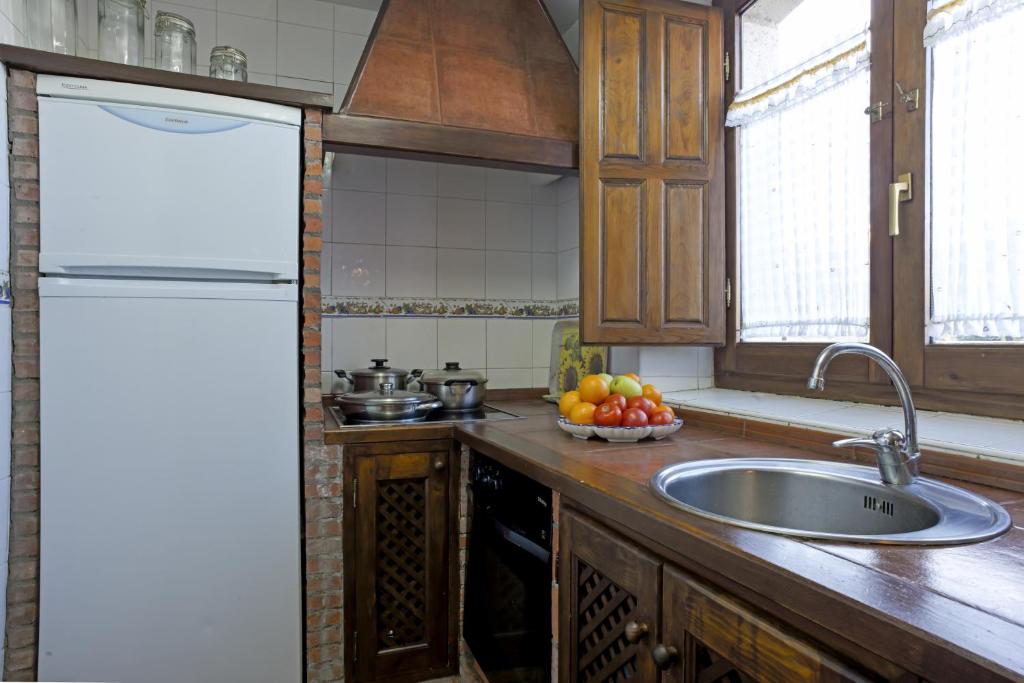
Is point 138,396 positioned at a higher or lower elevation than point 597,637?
higher

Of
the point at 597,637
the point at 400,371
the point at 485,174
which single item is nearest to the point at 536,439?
the point at 597,637

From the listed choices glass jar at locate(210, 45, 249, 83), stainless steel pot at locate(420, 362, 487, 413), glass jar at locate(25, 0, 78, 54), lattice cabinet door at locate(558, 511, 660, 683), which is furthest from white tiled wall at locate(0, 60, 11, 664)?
lattice cabinet door at locate(558, 511, 660, 683)

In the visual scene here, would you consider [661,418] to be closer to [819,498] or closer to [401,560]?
[819,498]

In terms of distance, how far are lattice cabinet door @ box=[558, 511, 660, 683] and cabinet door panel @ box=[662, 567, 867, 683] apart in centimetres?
5

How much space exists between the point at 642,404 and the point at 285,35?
215cm

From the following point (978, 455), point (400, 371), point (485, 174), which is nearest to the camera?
point (978, 455)

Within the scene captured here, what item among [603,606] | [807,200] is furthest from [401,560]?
[807,200]

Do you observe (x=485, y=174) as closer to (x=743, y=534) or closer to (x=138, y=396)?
(x=138, y=396)

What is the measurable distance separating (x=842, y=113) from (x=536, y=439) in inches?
52.3

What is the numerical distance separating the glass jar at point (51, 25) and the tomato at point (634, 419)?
1.99m

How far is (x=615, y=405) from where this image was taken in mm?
1712

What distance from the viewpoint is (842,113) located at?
5.82 feet

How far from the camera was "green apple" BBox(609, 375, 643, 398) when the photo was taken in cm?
181

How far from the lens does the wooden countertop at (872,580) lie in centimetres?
57
